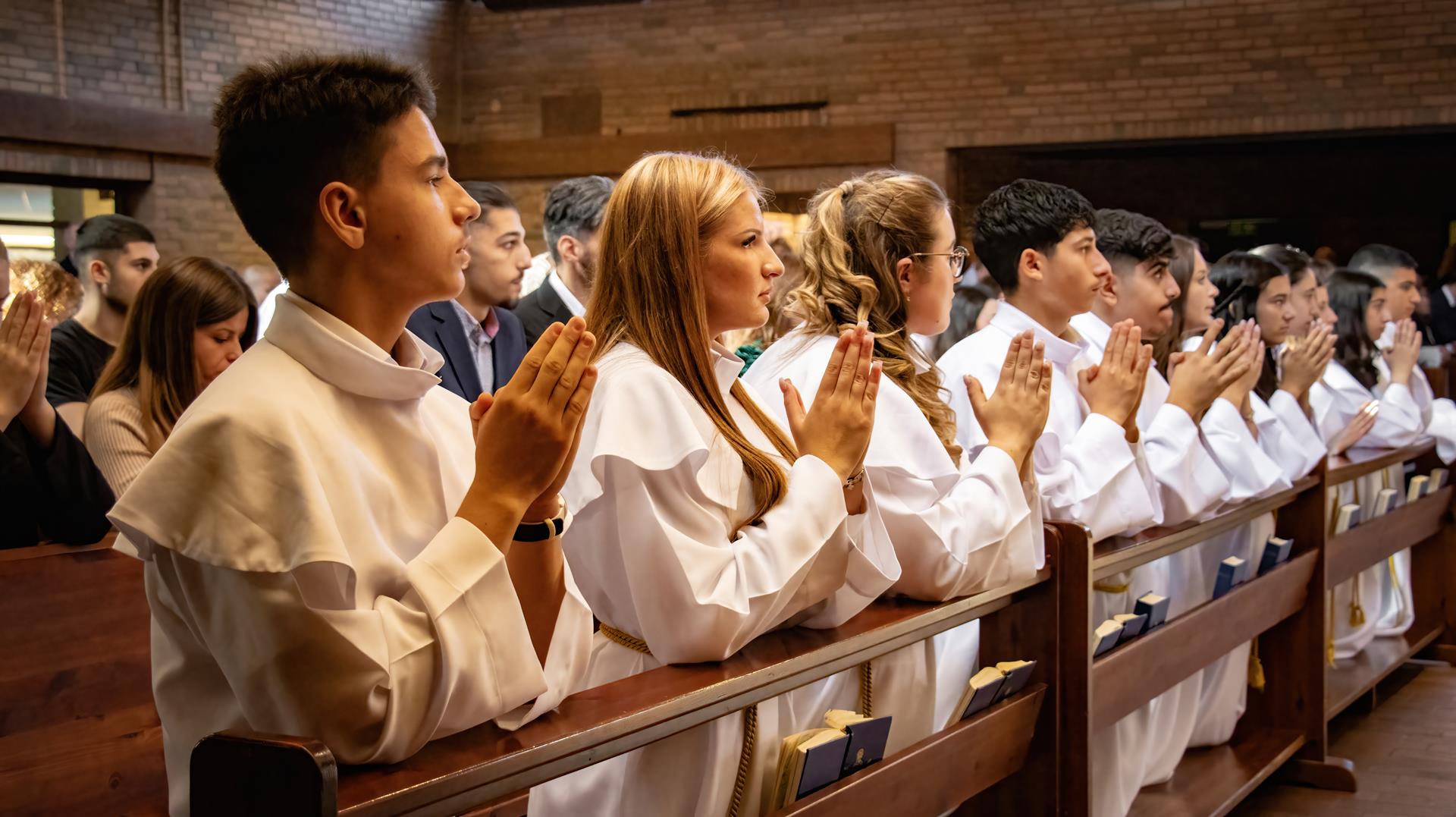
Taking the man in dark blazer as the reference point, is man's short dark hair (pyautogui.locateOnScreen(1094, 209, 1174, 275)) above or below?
above

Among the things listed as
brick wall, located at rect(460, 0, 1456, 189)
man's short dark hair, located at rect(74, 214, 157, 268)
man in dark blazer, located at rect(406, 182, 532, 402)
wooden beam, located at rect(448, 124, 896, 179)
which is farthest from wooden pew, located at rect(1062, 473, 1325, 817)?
wooden beam, located at rect(448, 124, 896, 179)

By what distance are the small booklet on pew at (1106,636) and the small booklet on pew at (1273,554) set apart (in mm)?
1361

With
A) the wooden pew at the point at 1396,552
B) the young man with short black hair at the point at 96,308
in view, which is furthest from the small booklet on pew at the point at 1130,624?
the young man with short black hair at the point at 96,308

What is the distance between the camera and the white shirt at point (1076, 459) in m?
3.53

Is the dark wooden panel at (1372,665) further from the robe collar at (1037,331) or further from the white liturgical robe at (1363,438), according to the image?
the robe collar at (1037,331)

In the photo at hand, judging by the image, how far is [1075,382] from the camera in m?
4.09

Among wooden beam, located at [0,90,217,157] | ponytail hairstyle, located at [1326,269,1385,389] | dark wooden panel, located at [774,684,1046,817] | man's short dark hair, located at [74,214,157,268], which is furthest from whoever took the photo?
wooden beam, located at [0,90,217,157]

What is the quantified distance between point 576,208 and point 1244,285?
272cm

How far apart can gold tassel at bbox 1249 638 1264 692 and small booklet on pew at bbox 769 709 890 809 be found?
274 cm

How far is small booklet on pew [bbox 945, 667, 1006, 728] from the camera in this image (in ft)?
8.80

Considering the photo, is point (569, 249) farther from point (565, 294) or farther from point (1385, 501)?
point (1385, 501)

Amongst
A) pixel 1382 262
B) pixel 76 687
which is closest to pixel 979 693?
pixel 76 687

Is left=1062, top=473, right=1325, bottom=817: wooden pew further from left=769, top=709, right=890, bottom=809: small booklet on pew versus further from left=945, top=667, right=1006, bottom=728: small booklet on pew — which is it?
left=769, top=709, right=890, bottom=809: small booklet on pew

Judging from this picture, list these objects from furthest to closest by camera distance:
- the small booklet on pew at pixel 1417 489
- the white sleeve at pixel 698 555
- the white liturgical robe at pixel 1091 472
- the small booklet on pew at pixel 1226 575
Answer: the small booklet on pew at pixel 1417 489 → the small booklet on pew at pixel 1226 575 → the white liturgical robe at pixel 1091 472 → the white sleeve at pixel 698 555
